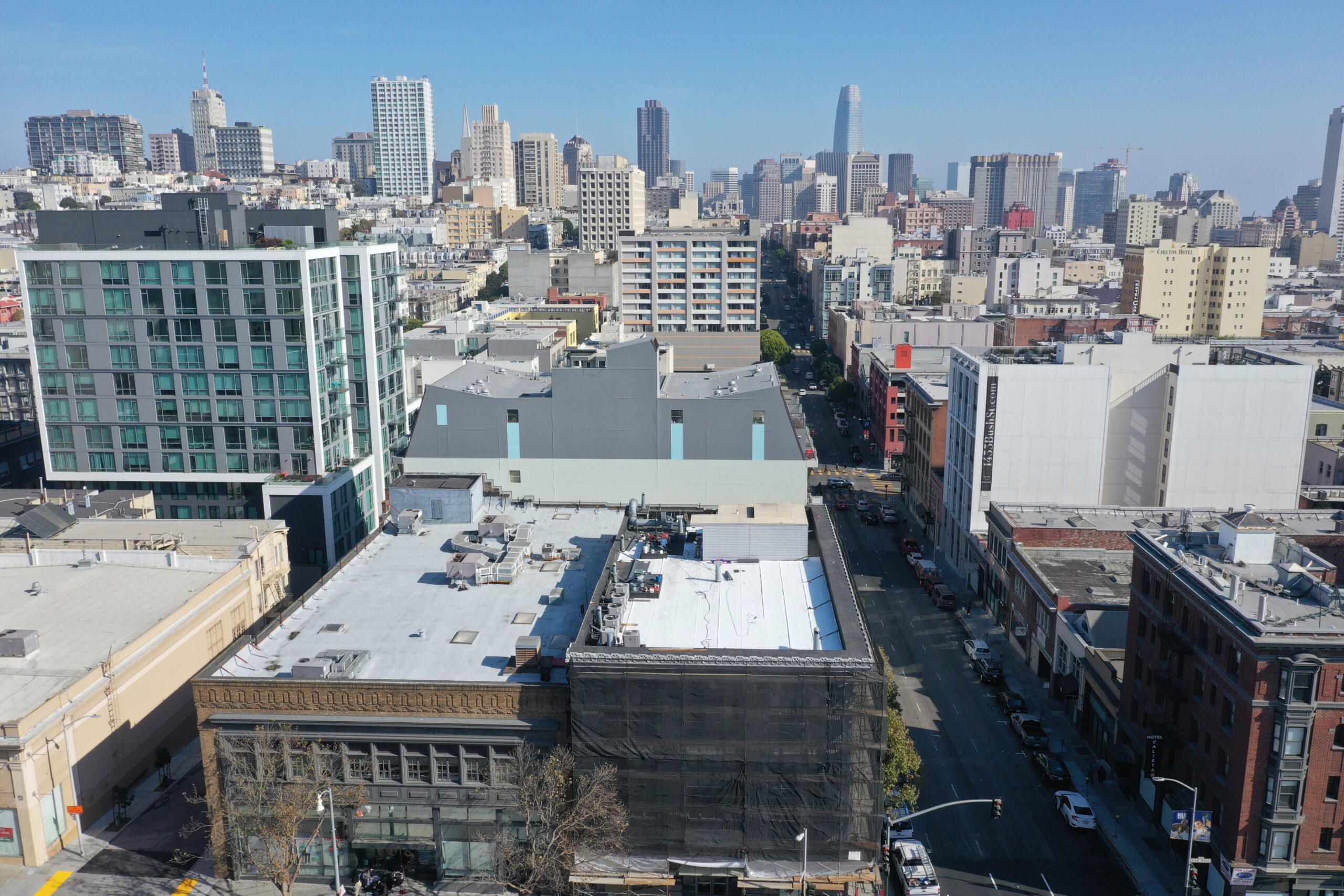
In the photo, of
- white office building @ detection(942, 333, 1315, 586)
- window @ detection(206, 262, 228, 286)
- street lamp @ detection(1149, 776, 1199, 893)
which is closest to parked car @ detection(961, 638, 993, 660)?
white office building @ detection(942, 333, 1315, 586)

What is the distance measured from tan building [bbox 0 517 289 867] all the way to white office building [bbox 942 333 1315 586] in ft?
185

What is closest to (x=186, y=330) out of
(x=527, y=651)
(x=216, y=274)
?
(x=216, y=274)

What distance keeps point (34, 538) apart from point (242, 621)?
15179mm

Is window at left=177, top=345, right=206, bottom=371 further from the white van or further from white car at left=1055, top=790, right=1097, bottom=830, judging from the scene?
white car at left=1055, top=790, right=1097, bottom=830

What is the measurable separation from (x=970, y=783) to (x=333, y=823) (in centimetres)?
3331

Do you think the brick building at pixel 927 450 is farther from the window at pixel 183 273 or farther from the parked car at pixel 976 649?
the window at pixel 183 273

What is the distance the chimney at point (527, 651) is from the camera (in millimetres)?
43531

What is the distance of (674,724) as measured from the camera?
133 ft

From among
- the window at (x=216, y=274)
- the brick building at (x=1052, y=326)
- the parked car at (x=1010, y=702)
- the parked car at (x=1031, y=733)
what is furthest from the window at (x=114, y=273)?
the brick building at (x=1052, y=326)

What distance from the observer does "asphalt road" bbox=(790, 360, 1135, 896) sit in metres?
47.4

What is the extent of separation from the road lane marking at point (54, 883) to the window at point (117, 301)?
158 feet

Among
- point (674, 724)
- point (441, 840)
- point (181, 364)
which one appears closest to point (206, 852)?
point (441, 840)

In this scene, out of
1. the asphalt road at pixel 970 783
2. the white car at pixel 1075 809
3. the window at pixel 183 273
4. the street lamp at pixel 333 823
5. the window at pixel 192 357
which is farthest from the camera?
the window at pixel 192 357

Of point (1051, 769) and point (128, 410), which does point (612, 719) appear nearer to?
point (1051, 769)
